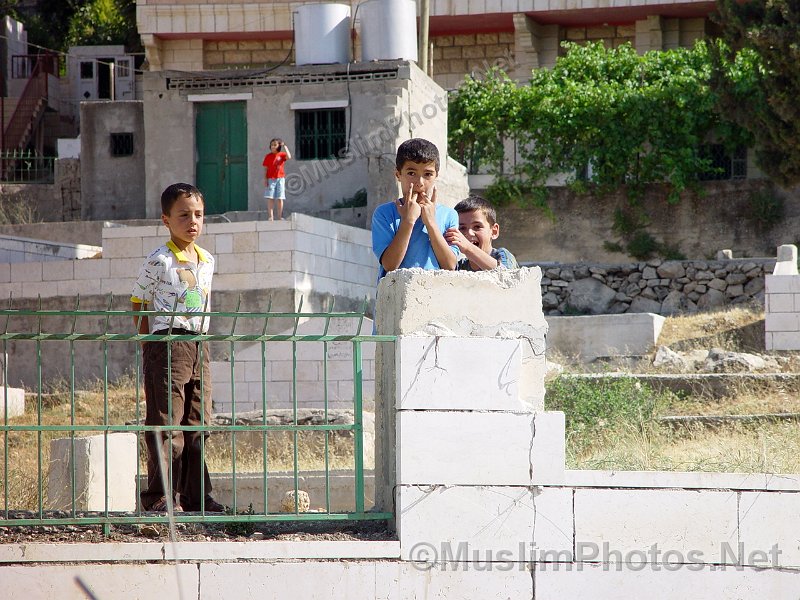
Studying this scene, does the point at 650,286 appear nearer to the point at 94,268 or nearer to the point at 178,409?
the point at 94,268

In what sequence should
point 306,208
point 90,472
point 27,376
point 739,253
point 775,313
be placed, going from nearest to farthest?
point 90,472, point 775,313, point 27,376, point 306,208, point 739,253

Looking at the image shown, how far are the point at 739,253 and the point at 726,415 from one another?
11.0 metres

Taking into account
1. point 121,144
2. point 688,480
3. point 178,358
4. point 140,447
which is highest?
point 121,144

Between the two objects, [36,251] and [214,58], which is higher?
[214,58]

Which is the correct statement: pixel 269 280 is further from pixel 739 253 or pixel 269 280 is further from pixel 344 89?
pixel 739 253

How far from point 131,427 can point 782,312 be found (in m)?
10.3

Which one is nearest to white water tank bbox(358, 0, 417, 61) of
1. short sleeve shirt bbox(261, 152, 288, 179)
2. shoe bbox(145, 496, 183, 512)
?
short sleeve shirt bbox(261, 152, 288, 179)

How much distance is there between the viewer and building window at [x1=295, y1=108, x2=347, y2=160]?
18000 mm

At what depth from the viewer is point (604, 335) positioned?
15086 mm

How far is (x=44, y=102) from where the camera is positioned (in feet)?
92.5

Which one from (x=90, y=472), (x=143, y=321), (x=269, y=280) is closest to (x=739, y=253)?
(x=269, y=280)

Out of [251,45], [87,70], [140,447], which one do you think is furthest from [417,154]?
[87,70]

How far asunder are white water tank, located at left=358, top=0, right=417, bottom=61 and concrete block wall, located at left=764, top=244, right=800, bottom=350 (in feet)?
23.2

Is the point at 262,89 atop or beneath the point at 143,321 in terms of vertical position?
atop
